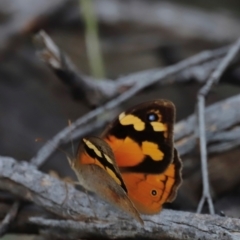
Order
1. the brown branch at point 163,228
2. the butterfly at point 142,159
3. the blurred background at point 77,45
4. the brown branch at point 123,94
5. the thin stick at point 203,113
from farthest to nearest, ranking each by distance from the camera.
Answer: the blurred background at point 77,45 < the brown branch at point 123,94 < the thin stick at point 203,113 < the butterfly at point 142,159 < the brown branch at point 163,228

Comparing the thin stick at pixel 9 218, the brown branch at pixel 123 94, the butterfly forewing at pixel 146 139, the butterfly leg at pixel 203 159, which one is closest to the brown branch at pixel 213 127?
the butterfly leg at pixel 203 159

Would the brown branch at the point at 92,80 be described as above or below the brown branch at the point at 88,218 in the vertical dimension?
above

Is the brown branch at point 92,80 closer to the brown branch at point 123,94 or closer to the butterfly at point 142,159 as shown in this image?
the brown branch at point 123,94

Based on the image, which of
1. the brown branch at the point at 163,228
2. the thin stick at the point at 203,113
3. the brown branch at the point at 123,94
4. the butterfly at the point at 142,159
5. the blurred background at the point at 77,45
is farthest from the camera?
the blurred background at the point at 77,45

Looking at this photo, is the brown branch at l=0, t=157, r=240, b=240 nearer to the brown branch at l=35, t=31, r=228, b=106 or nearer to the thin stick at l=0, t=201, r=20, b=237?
the thin stick at l=0, t=201, r=20, b=237

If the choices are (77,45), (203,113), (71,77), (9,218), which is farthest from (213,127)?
(77,45)

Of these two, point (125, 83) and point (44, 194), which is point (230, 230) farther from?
point (125, 83)
